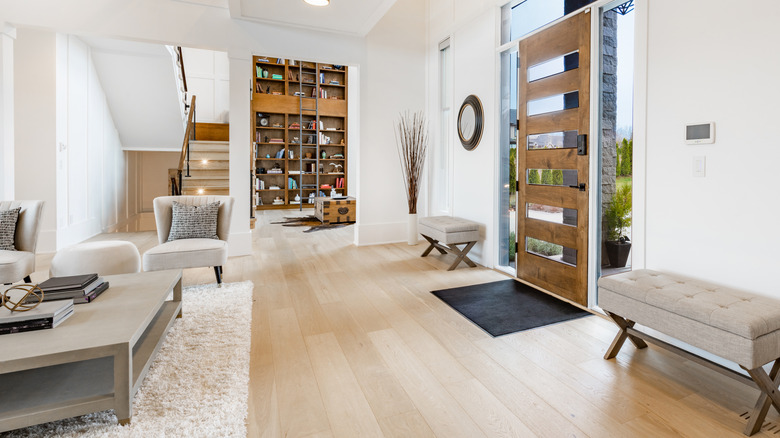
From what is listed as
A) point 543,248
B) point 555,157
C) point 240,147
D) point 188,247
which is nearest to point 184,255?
point 188,247

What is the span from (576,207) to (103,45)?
6.36m

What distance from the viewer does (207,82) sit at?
8.95 m

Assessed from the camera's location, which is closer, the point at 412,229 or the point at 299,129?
the point at 412,229

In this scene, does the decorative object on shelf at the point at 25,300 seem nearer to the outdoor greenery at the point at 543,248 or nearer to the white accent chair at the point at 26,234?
the white accent chair at the point at 26,234

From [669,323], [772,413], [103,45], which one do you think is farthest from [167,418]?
[103,45]

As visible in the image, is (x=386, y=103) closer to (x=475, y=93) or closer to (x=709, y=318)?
(x=475, y=93)

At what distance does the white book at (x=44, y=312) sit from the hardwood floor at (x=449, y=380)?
87cm

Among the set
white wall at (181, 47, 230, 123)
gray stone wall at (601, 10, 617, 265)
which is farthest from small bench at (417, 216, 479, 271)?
white wall at (181, 47, 230, 123)

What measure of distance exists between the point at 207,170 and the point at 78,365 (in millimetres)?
5530

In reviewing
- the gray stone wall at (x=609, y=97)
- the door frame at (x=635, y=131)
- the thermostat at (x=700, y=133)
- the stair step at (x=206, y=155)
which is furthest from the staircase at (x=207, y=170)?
the thermostat at (x=700, y=133)

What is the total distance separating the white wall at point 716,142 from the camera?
1.92 meters

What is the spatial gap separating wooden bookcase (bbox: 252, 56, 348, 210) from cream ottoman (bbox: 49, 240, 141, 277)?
20.4ft

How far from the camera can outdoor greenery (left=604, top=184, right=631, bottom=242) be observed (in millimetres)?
2906

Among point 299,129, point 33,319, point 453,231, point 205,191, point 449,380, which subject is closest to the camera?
point 33,319
